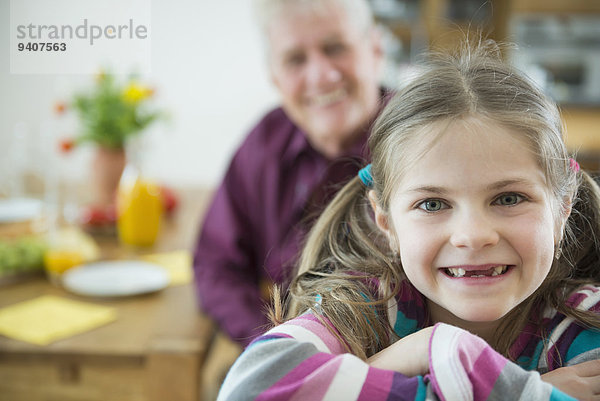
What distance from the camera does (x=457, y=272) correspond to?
2.40 feet

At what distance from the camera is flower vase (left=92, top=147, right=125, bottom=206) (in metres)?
2.37

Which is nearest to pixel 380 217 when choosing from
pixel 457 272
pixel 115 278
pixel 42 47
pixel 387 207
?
pixel 387 207

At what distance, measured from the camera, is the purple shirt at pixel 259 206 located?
5.23 feet

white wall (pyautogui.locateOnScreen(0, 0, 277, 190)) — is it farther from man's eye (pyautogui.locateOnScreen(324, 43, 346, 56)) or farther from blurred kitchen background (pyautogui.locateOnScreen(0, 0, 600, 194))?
man's eye (pyautogui.locateOnScreen(324, 43, 346, 56))

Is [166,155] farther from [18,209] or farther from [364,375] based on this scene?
[364,375]

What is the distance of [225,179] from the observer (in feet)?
5.84

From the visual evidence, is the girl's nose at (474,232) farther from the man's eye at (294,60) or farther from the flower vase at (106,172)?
the flower vase at (106,172)

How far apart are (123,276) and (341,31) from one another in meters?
0.88

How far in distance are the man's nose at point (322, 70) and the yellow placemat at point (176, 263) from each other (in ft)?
2.16

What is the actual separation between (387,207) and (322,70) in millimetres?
852

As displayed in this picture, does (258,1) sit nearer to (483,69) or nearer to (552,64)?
(483,69)

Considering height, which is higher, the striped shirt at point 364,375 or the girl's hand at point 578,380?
the striped shirt at point 364,375

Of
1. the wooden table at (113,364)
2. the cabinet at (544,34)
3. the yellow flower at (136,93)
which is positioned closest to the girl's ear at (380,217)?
the wooden table at (113,364)

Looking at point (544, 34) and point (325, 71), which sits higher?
point (544, 34)
